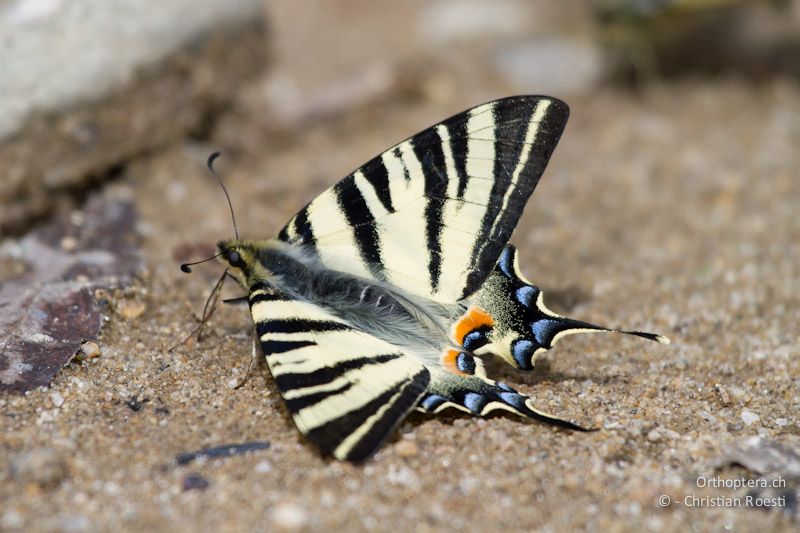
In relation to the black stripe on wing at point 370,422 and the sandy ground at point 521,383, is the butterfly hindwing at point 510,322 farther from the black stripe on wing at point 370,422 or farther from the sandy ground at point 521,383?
the black stripe on wing at point 370,422

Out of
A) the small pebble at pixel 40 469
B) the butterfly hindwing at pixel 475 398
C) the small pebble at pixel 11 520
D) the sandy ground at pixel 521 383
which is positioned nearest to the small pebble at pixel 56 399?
the sandy ground at pixel 521 383

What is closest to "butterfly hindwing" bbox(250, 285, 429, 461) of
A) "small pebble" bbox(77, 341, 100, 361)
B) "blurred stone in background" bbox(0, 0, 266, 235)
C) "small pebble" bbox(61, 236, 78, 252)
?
"small pebble" bbox(77, 341, 100, 361)

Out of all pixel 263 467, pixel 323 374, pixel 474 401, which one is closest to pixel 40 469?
pixel 263 467

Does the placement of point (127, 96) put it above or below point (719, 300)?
above

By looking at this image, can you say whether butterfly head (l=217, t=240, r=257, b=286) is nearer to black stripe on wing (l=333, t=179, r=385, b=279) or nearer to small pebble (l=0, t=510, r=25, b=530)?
black stripe on wing (l=333, t=179, r=385, b=279)

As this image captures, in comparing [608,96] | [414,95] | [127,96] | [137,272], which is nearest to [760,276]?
[608,96]

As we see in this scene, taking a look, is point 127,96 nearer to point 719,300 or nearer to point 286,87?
point 286,87
